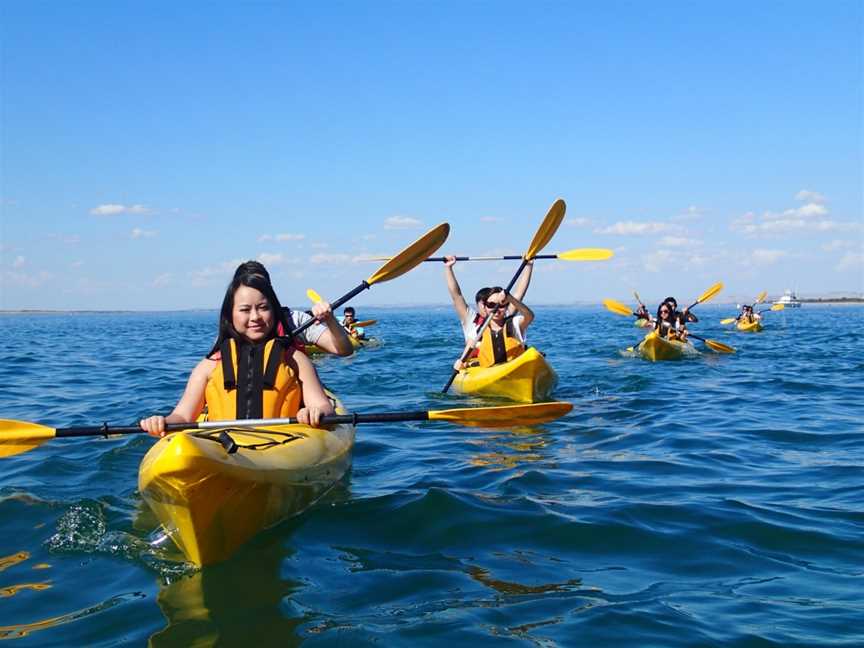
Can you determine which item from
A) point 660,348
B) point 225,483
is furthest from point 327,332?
point 660,348

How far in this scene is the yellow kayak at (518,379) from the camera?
29.0ft

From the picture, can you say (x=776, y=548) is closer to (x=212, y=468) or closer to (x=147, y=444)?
(x=212, y=468)

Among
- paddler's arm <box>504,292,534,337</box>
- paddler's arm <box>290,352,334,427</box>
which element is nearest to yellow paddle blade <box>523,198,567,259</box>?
paddler's arm <box>504,292,534,337</box>

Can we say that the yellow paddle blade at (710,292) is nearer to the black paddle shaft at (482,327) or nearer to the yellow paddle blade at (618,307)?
the yellow paddle blade at (618,307)

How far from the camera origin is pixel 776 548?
4.09m

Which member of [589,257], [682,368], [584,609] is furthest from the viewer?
[682,368]

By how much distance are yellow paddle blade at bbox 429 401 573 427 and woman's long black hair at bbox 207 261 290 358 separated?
1.20 meters

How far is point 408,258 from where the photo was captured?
7.11m

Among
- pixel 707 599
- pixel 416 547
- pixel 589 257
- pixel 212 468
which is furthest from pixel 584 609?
pixel 589 257

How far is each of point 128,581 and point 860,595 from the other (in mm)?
3313

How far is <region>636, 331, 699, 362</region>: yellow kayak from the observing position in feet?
46.9

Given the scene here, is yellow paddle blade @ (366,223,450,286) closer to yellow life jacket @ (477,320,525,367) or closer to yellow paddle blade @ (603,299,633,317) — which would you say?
yellow life jacket @ (477,320,525,367)

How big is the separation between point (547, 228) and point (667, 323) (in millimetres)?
6449

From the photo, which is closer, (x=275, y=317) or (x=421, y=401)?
(x=275, y=317)
